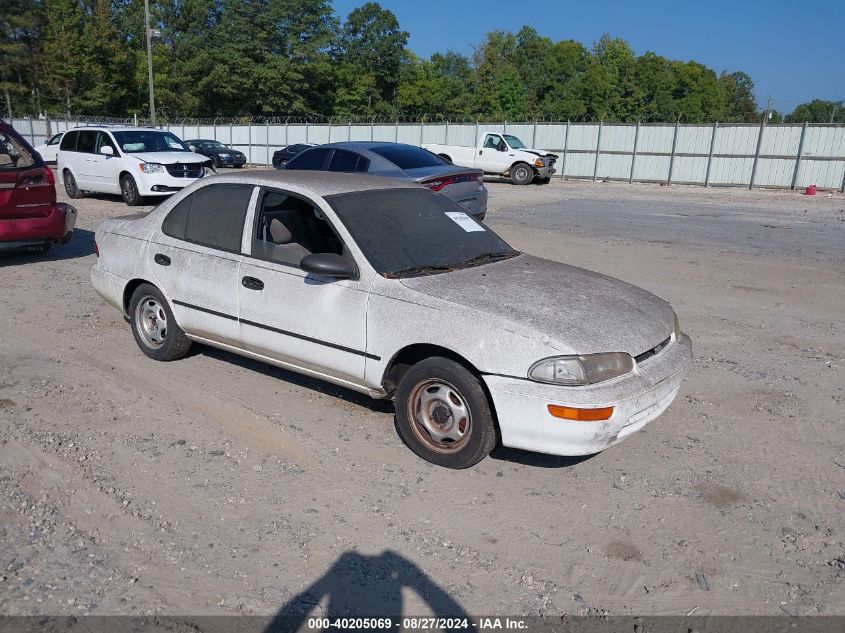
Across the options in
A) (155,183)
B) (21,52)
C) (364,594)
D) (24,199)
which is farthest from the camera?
(21,52)

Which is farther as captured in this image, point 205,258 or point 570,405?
point 205,258

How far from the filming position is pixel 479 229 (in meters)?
5.28

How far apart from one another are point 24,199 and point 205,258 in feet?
17.3

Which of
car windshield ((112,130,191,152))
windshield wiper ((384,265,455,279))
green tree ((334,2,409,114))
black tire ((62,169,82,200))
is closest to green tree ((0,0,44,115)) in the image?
green tree ((334,2,409,114))

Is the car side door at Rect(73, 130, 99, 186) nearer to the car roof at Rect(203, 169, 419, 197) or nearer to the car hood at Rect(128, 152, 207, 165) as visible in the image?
the car hood at Rect(128, 152, 207, 165)

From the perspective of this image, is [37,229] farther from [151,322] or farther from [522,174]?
[522,174]

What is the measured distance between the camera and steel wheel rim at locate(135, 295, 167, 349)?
18.7 feet

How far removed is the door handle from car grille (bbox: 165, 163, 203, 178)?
11.7 meters

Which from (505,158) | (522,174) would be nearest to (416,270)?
(522,174)

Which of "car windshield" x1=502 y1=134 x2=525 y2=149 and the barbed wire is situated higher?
the barbed wire

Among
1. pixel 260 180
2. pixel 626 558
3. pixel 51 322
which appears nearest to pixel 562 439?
pixel 626 558

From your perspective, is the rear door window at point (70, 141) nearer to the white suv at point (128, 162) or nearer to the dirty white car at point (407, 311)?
the white suv at point (128, 162)

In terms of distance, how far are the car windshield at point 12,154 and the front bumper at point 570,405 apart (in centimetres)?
793

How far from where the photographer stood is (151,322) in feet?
19.1
